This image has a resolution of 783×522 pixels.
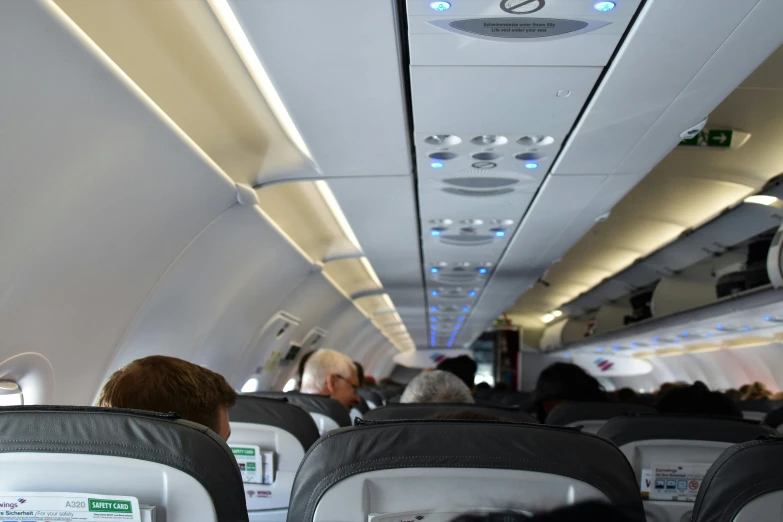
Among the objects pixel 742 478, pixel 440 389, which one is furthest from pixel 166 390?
pixel 440 389

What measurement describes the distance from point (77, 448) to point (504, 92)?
9.35ft

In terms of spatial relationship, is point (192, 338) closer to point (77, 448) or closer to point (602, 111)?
point (602, 111)

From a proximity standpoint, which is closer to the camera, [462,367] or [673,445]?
[673,445]

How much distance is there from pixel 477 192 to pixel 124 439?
15.7 ft

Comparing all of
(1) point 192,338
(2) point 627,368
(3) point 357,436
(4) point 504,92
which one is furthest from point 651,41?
(2) point 627,368

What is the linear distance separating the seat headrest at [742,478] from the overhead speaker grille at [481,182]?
381 cm

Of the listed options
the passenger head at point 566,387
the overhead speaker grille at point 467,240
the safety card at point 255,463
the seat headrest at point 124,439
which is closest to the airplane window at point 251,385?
the overhead speaker grille at point 467,240

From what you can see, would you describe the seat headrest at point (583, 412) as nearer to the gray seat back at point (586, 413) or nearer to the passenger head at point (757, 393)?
the gray seat back at point (586, 413)

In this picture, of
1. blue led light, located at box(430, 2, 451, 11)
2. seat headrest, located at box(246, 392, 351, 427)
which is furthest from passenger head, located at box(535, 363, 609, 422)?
blue led light, located at box(430, 2, 451, 11)

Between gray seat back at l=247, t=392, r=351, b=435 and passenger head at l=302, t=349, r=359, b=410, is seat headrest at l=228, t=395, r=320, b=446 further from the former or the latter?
passenger head at l=302, t=349, r=359, b=410

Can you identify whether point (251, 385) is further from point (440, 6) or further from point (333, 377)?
point (440, 6)

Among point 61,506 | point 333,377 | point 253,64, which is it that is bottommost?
point 61,506

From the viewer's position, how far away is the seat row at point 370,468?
194 cm

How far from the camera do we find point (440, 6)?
3.08 meters
